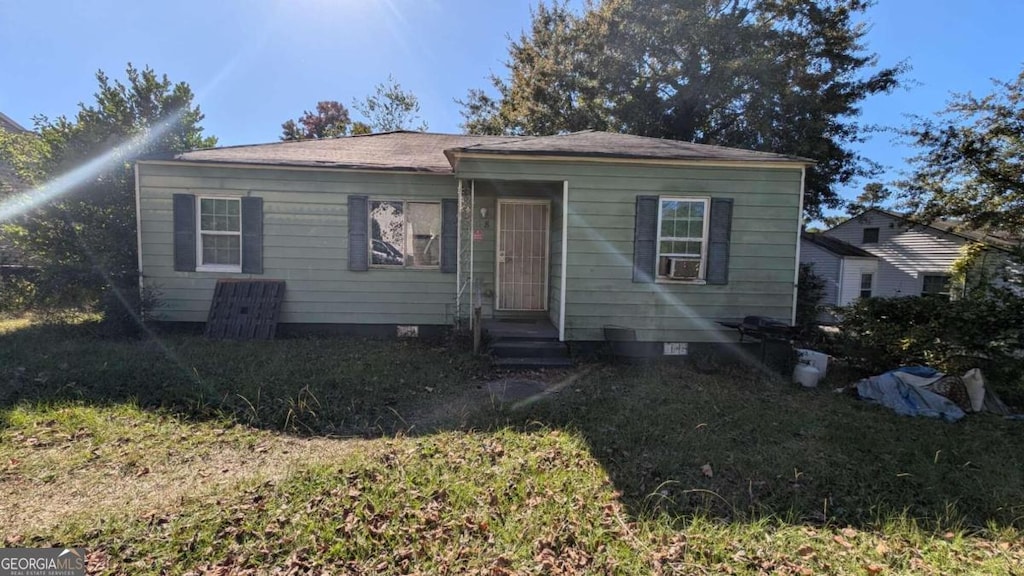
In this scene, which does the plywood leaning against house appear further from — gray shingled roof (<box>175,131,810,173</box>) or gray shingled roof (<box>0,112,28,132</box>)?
gray shingled roof (<box>0,112,28,132</box>)

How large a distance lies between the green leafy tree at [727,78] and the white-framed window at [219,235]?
482 inches

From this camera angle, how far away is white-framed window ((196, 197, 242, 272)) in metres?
6.95

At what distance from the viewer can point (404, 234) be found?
7.23 metres

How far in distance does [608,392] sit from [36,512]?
463cm

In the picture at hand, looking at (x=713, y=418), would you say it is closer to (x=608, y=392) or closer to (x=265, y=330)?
(x=608, y=392)

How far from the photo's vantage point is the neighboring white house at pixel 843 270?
18.0 meters

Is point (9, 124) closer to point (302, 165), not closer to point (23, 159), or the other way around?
point (23, 159)

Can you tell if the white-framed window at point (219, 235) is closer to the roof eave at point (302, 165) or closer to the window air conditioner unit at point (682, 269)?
the roof eave at point (302, 165)

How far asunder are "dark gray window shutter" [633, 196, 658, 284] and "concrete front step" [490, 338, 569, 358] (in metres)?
1.49

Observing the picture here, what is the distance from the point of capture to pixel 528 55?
17969 mm

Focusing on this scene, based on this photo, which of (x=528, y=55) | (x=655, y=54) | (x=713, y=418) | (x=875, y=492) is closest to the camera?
(x=875, y=492)

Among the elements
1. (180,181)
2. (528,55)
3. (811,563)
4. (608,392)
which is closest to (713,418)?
(608,392)

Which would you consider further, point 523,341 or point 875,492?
point 523,341

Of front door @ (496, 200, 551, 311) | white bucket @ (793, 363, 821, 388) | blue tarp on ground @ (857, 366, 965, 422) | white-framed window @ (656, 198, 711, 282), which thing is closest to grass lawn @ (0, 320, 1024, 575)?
blue tarp on ground @ (857, 366, 965, 422)
